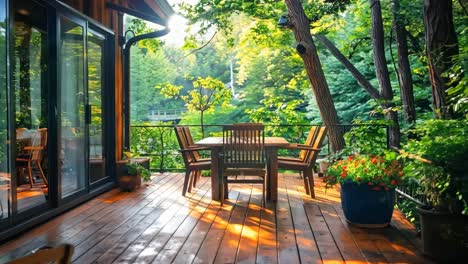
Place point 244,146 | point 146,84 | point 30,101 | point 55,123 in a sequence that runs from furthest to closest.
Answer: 1. point 146,84
2. point 244,146
3. point 55,123
4. point 30,101

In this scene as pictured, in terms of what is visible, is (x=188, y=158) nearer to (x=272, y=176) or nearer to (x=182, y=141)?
(x=182, y=141)

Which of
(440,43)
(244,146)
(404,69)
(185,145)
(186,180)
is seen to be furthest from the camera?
(404,69)

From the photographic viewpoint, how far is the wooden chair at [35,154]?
14.0 ft

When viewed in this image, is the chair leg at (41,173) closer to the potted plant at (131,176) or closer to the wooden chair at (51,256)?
the potted plant at (131,176)

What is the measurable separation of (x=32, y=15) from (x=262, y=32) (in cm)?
573

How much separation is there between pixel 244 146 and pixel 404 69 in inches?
114


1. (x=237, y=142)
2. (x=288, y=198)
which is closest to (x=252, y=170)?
(x=237, y=142)

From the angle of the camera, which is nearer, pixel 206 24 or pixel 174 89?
pixel 206 24

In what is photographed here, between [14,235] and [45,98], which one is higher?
[45,98]

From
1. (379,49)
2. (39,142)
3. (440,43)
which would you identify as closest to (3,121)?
(39,142)

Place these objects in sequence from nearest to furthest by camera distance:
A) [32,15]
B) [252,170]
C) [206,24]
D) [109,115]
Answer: [32,15], [252,170], [109,115], [206,24]

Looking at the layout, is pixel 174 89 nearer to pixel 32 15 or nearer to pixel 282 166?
pixel 282 166

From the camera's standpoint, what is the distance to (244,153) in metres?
4.84

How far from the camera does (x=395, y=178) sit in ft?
12.0
